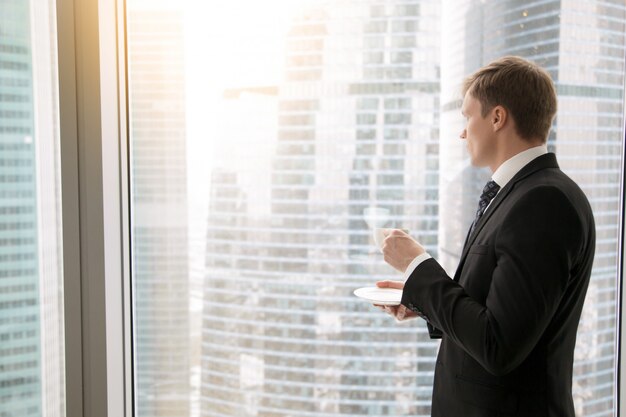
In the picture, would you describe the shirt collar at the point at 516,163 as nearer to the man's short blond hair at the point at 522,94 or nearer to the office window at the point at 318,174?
the man's short blond hair at the point at 522,94

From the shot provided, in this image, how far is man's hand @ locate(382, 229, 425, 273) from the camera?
3.57 feet

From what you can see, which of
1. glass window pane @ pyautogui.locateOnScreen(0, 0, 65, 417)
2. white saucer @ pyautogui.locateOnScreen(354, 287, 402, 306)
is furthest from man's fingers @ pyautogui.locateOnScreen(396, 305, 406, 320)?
glass window pane @ pyautogui.locateOnScreen(0, 0, 65, 417)

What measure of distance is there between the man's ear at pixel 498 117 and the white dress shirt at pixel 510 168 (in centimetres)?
7

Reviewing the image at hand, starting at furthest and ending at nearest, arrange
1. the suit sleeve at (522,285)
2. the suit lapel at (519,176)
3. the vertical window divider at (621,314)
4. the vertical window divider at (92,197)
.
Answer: the vertical window divider at (621,314), the vertical window divider at (92,197), the suit lapel at (519,176), the suit sleeve at (522,285)

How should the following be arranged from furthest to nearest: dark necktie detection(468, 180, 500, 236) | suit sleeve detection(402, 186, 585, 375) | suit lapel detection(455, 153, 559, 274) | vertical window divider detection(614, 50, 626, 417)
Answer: vertical window divider detection(614, 50, 626, 417), dark necktie detection(468, 180, 500, 236), suit lapel detection(455, 153, 559, 274), suit sleeve detection(402, 186, 585, 375)

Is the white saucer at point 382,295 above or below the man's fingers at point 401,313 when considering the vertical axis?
above

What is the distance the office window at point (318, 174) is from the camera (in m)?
1.52

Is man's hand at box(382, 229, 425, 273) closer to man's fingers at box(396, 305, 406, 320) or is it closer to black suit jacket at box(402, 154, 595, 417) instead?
black suit jacket at box(402, 154, 595, 417)

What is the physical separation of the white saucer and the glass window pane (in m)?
0.90

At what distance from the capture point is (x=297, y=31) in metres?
A: 1.54

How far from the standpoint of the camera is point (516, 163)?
104 centimetres

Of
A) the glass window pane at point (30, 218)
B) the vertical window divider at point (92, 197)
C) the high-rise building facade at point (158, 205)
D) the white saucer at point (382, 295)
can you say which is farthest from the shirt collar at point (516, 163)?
the glass window pane at point (30, 218)

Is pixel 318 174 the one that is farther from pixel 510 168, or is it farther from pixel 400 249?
pixel 510 168

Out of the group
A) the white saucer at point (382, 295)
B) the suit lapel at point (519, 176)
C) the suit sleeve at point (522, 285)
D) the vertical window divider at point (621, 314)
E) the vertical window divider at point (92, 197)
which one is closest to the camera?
the suit sleeve at point (522, 285)
